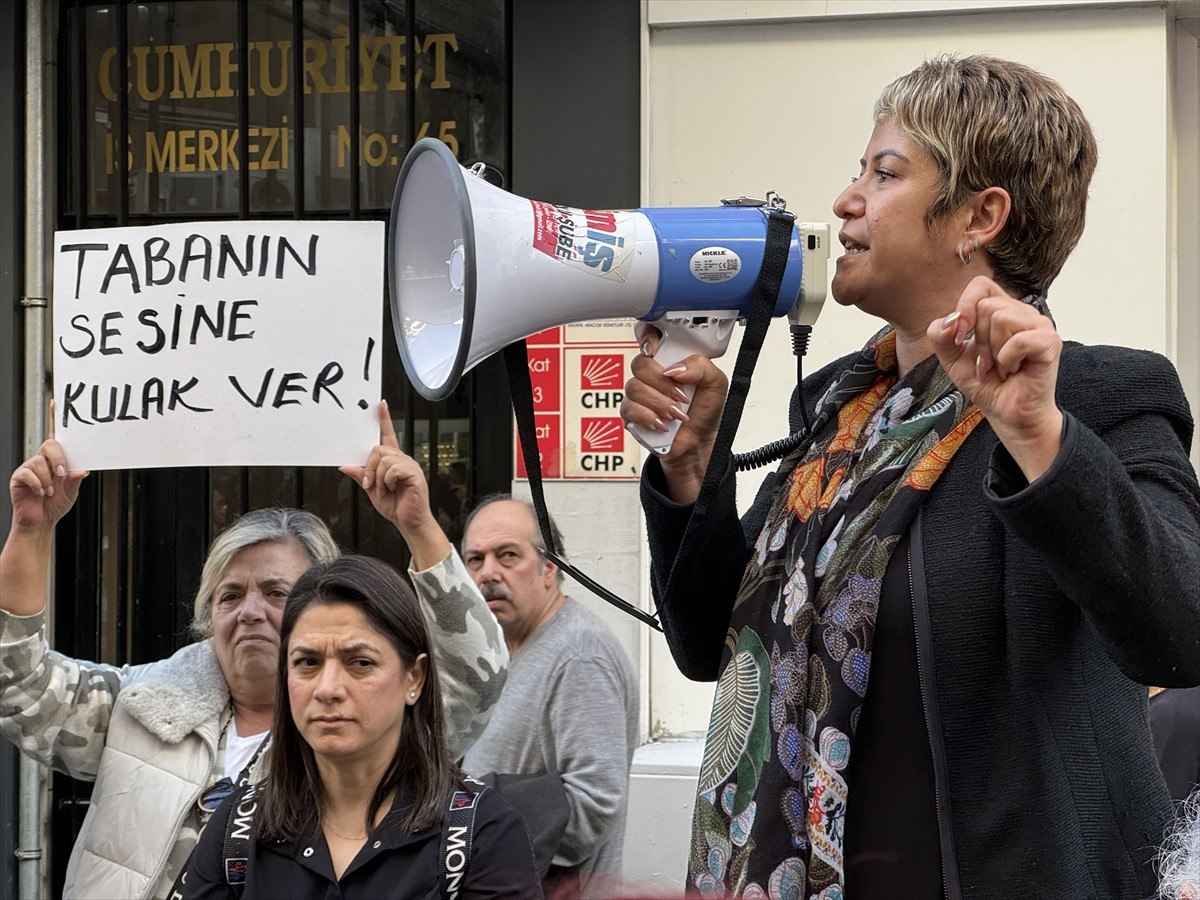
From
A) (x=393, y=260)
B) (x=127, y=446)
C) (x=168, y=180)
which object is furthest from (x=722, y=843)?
(x=168, y=180)

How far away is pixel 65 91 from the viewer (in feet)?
15.8

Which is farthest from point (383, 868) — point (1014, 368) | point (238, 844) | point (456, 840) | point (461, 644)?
point (1014, 368)

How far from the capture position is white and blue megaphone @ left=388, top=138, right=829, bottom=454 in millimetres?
1750

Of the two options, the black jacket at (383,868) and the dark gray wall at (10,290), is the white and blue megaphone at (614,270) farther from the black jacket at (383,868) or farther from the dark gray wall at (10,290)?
the dark gray wall at (10,290)

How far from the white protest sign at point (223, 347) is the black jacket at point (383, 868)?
27.2 inches

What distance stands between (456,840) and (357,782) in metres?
0.23

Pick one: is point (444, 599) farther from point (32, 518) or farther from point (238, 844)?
point (32, 518)

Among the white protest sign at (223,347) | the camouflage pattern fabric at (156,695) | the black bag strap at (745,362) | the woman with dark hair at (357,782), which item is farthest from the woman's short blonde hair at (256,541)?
the black bag strap at (745,362)

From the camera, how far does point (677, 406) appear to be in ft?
5.88

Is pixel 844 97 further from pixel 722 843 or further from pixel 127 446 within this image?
pixel 722 843

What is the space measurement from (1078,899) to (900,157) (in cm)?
76

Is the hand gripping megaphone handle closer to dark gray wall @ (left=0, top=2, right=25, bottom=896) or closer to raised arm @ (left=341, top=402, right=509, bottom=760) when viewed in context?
raised arm @ (left=341, top=402, right=509, bottom=760)

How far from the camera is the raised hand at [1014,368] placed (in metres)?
1.32

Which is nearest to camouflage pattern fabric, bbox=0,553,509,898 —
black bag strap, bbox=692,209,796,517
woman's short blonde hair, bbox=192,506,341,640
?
woman's short blonde hair, bbox=192,506,341,640
